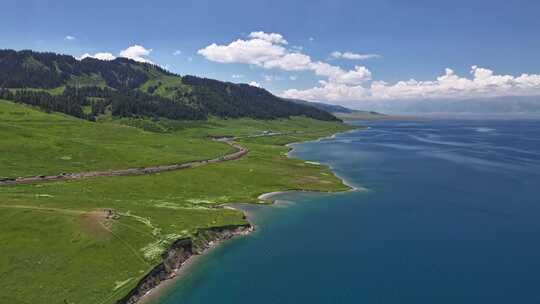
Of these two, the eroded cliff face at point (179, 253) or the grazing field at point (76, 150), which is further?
the grazing field at point (76, 150)

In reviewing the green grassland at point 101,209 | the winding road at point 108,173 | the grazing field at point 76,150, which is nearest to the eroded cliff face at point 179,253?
the green grassland at point 101,209

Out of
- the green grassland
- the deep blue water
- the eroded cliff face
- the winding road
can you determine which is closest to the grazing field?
→ the green grassland

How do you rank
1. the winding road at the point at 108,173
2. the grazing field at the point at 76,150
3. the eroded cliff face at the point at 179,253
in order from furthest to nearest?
the grazing field at the point at 76,150
the winding road at the point at 108,173
the eroded cliff face at the point at 179,253

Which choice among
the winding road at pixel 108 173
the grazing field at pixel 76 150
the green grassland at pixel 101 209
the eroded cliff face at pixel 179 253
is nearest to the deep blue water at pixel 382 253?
the eroded cliff face at pixel 179 253

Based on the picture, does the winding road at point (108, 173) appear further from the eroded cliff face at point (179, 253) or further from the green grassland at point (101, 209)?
the eroded cliff face at point (179, 253)

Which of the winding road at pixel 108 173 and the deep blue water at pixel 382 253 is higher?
the winding road at pixel 108 173

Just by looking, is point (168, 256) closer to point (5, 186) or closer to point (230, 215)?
point (230, 215)

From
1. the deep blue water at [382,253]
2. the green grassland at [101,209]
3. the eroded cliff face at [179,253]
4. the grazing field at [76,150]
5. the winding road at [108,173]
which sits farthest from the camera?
the grazing field at [76,150]
